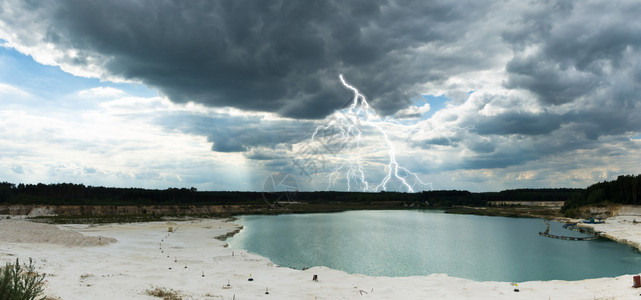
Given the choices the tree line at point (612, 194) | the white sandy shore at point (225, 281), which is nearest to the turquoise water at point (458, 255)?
the white sandy shore at point (225, 281)

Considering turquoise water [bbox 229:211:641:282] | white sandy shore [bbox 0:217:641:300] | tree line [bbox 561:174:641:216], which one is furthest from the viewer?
tree line [bbox 561:174:641:216]

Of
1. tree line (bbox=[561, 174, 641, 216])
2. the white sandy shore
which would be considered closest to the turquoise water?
the white sandy shore

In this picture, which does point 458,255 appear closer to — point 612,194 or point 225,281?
point 225,281

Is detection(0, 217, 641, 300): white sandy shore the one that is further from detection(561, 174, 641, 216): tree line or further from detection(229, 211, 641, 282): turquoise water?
detection(561, 174, 641, 216): tree line

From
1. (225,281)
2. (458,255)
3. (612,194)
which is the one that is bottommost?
(458,255)

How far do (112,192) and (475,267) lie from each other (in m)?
188

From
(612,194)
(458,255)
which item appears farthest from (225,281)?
(612,194)

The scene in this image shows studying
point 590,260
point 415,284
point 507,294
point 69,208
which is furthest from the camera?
point 69,208

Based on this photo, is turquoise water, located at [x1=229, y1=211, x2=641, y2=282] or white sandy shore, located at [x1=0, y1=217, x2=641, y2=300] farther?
turquoise water, located at [x1=229, y1=211, x2=641, y2=282]

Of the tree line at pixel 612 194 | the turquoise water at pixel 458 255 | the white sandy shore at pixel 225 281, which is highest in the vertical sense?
the tree line at pixel 612 194

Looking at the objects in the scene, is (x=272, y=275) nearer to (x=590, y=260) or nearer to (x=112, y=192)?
(x=590, y=260)

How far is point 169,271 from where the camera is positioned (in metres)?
33.2

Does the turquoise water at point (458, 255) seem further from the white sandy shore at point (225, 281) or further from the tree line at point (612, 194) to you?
the tree line at point (612, 194)

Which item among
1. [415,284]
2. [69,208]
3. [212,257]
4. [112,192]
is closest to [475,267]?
[415,284]
